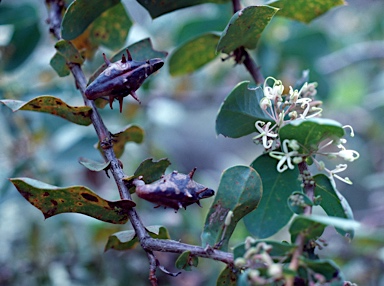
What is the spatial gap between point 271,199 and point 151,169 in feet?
0.54

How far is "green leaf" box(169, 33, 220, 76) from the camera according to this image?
853 mm

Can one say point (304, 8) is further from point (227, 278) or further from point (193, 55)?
point (227, 278)

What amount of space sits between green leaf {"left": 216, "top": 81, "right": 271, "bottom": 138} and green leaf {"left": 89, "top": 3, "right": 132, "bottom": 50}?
1.05ft

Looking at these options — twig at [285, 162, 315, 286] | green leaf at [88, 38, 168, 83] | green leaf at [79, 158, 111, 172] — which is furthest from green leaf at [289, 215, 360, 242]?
green leaf at [88, 38, 168, 83]

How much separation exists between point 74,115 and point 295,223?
13.5 inches

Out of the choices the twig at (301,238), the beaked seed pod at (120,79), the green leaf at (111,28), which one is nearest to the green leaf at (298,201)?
the twig at (301,238)

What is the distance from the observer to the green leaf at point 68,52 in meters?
0.67

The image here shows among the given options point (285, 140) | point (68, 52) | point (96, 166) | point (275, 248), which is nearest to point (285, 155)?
point (285, 140)

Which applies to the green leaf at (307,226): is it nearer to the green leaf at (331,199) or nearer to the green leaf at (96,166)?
the green leaf at (331,199)

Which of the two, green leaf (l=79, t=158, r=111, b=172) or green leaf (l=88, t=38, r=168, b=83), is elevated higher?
green leaf (l=88, t=38, r=168, b=83)

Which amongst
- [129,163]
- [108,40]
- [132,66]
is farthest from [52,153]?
[132,66]

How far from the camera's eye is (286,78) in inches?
62.4

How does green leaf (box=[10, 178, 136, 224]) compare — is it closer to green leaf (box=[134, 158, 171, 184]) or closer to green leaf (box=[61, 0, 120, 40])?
green leaf (box=[134, 158, 171, 184])

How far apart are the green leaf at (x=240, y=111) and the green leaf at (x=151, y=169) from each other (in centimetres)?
9
